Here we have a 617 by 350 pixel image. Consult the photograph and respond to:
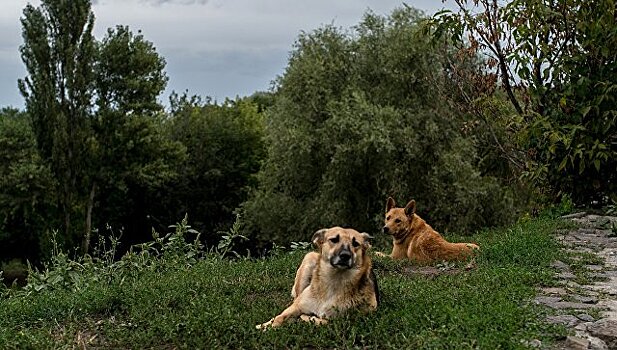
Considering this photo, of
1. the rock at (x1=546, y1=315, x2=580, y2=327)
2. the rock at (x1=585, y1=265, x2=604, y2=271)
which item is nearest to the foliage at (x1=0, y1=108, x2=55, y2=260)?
the rock at (x1=585, y1=265, x2=604, y2=271)

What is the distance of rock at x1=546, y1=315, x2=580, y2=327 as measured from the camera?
17.9 feet

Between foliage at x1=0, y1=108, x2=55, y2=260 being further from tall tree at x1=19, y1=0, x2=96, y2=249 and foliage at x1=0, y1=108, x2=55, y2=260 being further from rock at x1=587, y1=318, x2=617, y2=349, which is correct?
rock at x1=587, y1=318, x2=617, y2=349

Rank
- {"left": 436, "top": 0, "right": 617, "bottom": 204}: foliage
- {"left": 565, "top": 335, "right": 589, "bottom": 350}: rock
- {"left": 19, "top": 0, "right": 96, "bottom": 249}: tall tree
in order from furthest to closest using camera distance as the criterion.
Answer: {"left": 19, "top": 0, "right": 96, "bottom": 249}: tall tree → {"left": 436, "top": 0, "right": 617, "bottom": 204}: foliage → {"left": 565, "top": 335, "right": 589, "bottom": 350}: rock

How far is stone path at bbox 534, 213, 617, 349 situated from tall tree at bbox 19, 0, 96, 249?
25.3 m

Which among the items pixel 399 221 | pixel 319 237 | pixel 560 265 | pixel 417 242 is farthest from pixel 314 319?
pixel 399 221

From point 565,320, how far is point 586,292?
120cm

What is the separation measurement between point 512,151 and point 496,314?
10.3 meters

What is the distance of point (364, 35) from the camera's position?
2597 centimetres

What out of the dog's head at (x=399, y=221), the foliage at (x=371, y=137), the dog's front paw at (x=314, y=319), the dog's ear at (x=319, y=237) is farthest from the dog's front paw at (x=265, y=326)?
the foliage at (x=371, y=137)

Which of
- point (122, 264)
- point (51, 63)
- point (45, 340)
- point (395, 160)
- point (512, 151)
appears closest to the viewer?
point (45, 340)

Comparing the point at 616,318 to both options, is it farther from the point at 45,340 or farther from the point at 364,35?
the point at 364,35

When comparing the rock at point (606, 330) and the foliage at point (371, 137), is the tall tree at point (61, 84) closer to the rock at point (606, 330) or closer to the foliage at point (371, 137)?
the foliage at point (371, 137)

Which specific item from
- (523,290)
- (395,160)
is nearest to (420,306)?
(523,290)

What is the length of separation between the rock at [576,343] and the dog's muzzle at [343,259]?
1.62m
